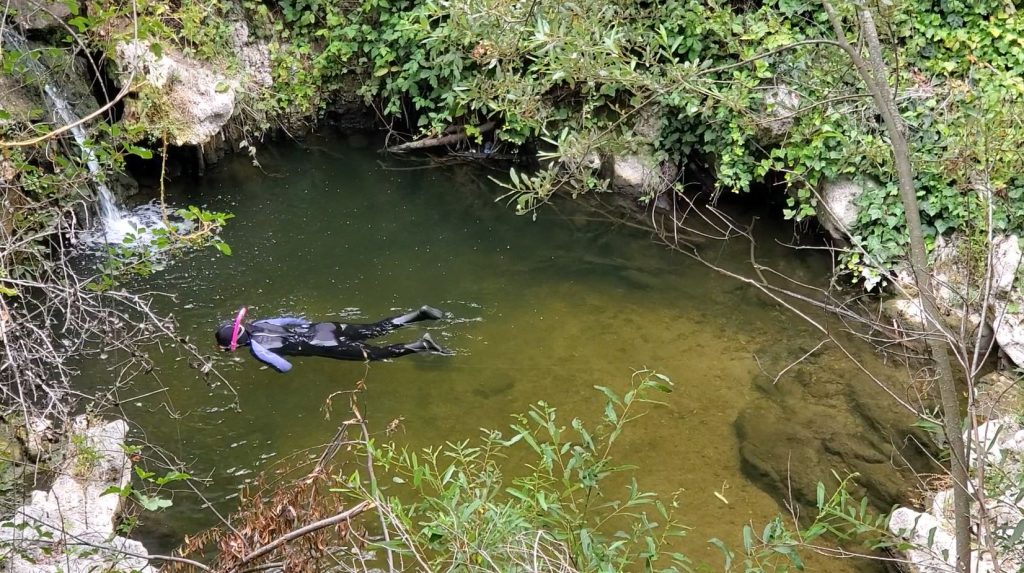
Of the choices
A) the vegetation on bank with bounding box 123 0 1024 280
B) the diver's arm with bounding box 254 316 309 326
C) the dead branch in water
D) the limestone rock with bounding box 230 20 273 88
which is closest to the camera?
the vegetation on bank with bounding box 123 0 1024 280

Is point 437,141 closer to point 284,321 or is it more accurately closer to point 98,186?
point 98,186

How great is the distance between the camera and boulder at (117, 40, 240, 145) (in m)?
8.02

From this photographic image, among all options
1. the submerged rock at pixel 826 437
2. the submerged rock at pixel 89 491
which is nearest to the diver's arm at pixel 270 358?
the submerged rock at pixel 89 491

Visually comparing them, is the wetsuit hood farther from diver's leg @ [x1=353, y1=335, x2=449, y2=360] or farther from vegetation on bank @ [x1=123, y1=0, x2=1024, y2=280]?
vegetation on bank @ [x1=123, y1=0, x2=1024, y2=280]

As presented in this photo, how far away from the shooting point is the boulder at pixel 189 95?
8023 millimetres

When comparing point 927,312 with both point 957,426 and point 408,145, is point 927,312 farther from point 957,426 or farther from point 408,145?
point 408,145

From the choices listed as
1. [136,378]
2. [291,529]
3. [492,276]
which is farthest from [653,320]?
[291,529]

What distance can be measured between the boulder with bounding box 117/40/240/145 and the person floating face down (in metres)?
3.11

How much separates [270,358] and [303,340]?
1.20 ft

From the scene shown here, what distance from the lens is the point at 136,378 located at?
5949 millimetres

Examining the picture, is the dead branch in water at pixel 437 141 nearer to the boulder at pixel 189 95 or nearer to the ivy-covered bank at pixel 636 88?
the ivy-covered bank at pixel 636 88

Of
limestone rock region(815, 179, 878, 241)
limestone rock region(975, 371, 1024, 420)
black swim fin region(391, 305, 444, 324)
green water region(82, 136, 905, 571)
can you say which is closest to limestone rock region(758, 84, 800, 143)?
limestone rock region(815, 179, 878, 241)

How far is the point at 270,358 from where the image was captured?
5730mm

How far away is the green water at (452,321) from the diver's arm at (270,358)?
0.86ft
